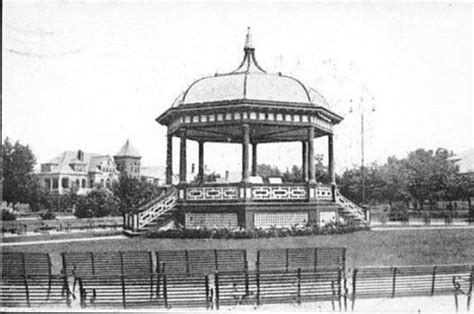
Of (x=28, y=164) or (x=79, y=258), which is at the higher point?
(x=28, y=164)

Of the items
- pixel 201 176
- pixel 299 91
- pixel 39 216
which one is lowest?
pixel 39 216

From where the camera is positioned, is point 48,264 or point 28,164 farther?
point 28,164

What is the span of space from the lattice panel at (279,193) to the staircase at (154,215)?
4.10 meters

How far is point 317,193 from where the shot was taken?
2728cm

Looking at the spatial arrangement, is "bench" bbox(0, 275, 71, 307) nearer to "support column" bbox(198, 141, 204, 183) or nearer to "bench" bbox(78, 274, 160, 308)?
"bench" bbox(78, 274, 160, 308)

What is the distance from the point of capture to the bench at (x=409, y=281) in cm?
1272

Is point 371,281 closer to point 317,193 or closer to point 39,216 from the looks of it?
point 317,193

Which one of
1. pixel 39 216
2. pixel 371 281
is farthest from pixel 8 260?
pixel 39 216

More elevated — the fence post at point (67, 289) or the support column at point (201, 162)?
the support column at point (201, 162)

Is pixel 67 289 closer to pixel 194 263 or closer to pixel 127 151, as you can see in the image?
pixel 194 263

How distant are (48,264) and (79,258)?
0.72 m

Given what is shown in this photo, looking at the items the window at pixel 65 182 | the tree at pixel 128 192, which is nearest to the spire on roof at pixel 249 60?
the tree at pixel 128 192

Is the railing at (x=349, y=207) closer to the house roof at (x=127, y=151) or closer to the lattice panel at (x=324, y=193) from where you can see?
the lattice panel at (x=324, y=193)

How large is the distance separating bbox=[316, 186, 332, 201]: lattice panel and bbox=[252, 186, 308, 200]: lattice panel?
2.80ft
